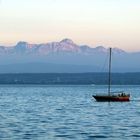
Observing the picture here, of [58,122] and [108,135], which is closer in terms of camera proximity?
[108,135]

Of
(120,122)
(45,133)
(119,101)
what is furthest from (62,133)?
(119,101)

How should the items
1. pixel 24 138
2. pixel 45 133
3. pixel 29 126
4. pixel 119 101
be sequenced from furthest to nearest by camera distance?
pixel 119 101 → pixel 29 126 → pixel 45 133 → pixel 24 138

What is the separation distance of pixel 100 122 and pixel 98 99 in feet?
207

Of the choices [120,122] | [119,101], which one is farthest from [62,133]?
[119,101]

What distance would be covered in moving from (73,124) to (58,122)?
4.14 m

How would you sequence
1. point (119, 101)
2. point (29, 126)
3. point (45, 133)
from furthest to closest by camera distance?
1. point (119, 101)
2. point (29, 126)
3. point (45, 133)

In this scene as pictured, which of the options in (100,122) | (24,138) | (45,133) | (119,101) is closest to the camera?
(24,138)

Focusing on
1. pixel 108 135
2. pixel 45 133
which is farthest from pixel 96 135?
pixel 45 133

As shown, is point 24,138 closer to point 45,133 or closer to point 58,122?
point 45,133

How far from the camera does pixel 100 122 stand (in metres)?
79.1

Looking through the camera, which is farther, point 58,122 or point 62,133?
point 58,122

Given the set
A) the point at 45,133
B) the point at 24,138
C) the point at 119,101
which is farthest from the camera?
the point at 119,101

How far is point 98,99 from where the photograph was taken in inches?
5600

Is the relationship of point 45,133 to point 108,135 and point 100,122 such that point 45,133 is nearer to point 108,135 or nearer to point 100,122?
point 108,135
